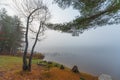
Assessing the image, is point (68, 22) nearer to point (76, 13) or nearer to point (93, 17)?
point (76, 13)

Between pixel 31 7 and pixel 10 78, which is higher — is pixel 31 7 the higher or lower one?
the higher one

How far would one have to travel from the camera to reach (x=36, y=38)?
10.1 m

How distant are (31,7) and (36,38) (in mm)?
2046

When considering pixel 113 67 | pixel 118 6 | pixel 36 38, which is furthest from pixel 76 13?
pixel 113 67

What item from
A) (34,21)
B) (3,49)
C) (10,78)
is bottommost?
(10,78)

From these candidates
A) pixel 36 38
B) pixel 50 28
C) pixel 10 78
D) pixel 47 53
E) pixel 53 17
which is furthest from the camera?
pixel 47 53

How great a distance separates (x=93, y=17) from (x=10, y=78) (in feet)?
18.0

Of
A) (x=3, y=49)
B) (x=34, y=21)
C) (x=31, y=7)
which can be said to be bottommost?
(x=3, y=49)

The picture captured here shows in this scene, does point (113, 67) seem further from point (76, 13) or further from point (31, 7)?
point (31, 7)

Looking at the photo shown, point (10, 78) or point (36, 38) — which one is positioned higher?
point (36, 38)

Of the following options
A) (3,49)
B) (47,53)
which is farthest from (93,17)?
(3,49)

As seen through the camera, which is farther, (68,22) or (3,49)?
(3,49)

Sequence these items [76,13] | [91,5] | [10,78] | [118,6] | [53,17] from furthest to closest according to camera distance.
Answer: [53,17] < [76,13] < [10,78] < [91,5] < [118,6]

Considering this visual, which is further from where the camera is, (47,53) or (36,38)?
(47,53)
